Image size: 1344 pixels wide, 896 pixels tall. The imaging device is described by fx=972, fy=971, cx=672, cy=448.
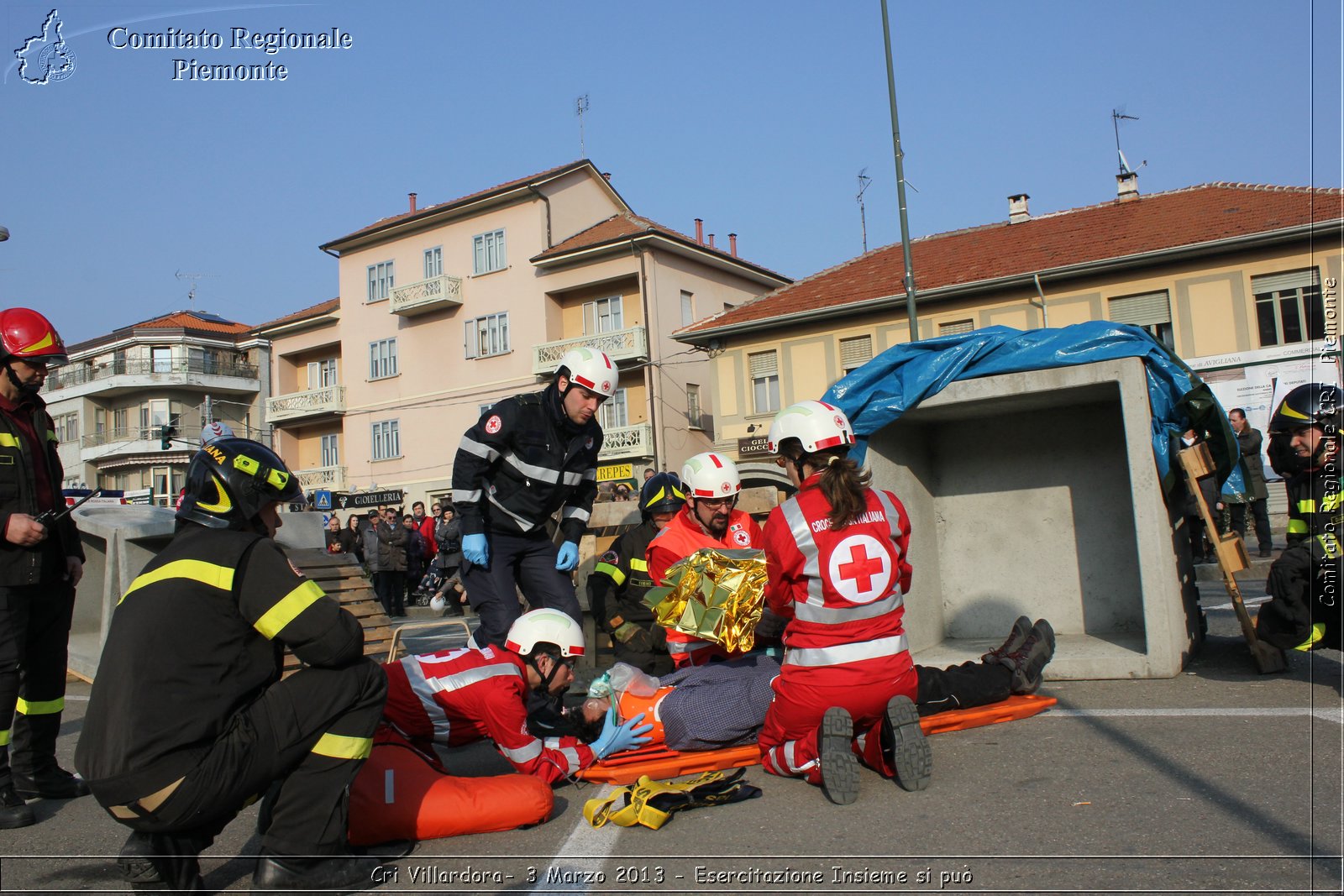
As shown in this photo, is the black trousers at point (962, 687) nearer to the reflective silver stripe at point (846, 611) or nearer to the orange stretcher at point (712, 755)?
the orange stretcher at point (712, 755)

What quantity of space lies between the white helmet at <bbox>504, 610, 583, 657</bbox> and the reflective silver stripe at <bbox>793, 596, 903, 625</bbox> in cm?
115

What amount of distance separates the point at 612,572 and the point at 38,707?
11.6ft

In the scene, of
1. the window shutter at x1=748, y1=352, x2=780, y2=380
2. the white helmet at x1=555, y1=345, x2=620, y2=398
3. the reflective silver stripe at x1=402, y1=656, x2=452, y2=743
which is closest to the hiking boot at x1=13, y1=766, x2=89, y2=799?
the reflective silver stripe at x1=402, y1=656, x2=452, y2=743

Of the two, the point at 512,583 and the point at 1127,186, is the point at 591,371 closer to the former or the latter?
the point at 512,583

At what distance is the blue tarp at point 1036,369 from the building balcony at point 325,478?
136 ft

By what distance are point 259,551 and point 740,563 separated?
2896 millimetres

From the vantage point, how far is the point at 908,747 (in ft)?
13.0

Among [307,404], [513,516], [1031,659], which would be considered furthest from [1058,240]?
[307,404]

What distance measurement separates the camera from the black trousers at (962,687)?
5000 mm

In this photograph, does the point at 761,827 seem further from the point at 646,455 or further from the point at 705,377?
the point at 705,377

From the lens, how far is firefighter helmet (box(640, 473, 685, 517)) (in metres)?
7.14

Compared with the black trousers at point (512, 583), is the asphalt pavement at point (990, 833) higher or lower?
lower

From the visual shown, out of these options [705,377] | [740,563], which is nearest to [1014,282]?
[705,377]

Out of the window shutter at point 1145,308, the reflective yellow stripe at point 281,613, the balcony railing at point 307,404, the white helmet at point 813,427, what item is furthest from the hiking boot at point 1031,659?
the balcony railing at point 307,404
